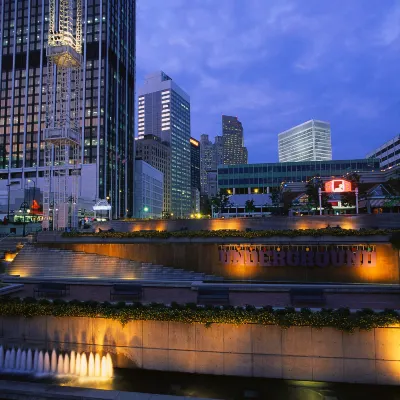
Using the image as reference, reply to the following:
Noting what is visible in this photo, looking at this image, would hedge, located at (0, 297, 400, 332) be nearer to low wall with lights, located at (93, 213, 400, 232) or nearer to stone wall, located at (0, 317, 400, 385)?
stone wall, located at (0, 317, 400, 385)

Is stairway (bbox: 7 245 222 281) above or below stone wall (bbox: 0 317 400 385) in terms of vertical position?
above

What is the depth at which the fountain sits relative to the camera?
41.5ft

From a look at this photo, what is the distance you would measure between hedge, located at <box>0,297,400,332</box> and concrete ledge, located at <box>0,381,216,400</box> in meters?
3.05

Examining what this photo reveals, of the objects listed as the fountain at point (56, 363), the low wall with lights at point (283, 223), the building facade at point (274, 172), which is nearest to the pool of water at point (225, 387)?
the fountain at point (56, 363)

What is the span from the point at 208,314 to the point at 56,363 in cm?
629

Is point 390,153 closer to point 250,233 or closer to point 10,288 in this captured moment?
point 250,233

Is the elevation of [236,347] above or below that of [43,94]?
below

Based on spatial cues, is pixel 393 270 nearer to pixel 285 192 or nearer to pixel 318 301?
pixel 318 301

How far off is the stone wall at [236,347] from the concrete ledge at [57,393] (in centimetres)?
274

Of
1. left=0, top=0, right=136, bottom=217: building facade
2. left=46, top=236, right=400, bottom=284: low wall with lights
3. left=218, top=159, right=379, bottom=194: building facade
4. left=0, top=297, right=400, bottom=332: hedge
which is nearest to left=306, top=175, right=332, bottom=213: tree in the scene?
left=46, top=236, right=400, bottom=284: low wall with lights

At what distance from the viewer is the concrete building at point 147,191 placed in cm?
12419

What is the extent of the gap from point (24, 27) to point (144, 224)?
111 metres

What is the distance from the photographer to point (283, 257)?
23.0 meters

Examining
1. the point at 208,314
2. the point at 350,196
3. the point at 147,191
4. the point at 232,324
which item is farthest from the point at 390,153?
the point at 208,314
